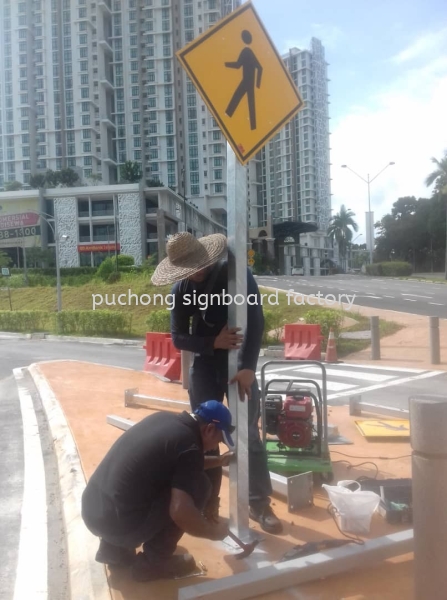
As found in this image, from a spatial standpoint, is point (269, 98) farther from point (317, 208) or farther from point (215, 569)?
point (317, 208)

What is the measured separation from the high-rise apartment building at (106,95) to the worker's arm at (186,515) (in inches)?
3472

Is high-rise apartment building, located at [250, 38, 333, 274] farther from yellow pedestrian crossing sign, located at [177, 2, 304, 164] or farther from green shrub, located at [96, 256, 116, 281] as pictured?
yellow pedestrian crossing sign, located at [177, 2, 304, 164]

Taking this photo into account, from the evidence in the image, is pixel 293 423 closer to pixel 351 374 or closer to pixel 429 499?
pixel 429 499

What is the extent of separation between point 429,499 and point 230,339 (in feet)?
4.24

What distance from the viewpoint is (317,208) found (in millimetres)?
141375

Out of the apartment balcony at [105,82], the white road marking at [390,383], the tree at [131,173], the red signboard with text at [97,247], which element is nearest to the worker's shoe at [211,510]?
the white road marking at [390,383]

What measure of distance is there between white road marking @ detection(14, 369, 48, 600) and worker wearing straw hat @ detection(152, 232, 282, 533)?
107cm

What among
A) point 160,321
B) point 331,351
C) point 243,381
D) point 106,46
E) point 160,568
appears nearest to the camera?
point 160,568

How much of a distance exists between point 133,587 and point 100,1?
10706 cm

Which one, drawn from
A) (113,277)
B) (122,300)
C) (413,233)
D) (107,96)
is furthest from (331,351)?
(107,96)

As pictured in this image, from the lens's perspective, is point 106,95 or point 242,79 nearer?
point 242,79

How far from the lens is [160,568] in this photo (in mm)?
3016

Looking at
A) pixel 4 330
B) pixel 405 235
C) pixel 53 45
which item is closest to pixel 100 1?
pixel 53 45

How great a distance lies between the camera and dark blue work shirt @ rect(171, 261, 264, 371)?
3467 mm
